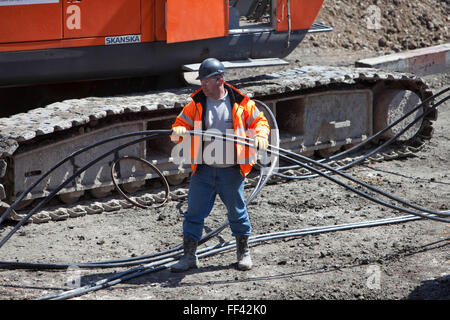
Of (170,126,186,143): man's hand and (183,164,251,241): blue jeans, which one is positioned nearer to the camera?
(170,126,186,143): man's hand

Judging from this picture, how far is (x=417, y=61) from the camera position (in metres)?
13.3

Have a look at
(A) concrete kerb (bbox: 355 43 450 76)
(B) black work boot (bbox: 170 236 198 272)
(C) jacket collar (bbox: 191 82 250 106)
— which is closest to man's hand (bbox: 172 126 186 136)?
(C) jacket collar (bbox: 191 82 250 106)

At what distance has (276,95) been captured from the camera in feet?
30.0

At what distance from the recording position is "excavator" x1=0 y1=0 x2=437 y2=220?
750cm

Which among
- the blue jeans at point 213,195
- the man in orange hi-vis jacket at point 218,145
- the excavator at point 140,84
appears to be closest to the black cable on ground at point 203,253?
the man in orange hi-vis jacket at point 218,145

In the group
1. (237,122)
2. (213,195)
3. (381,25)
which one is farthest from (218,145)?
(381,25)

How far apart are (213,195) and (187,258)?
1.97 ft

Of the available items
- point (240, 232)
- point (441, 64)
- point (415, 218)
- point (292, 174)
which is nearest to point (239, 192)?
point (240, 232)

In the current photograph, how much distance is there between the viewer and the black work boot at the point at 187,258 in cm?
625

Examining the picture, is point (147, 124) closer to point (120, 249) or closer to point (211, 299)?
point (120, 249)

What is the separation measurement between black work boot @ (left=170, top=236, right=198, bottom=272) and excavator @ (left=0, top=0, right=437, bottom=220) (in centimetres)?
198

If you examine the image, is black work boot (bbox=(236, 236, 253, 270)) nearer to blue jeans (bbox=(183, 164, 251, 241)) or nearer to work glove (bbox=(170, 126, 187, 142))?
blue jeans (bbox=(183, 164, 251, 241))

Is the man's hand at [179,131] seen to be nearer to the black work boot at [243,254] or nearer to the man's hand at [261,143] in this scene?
the man's hand at [261,143]

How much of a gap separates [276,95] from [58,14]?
2964 millimetres
